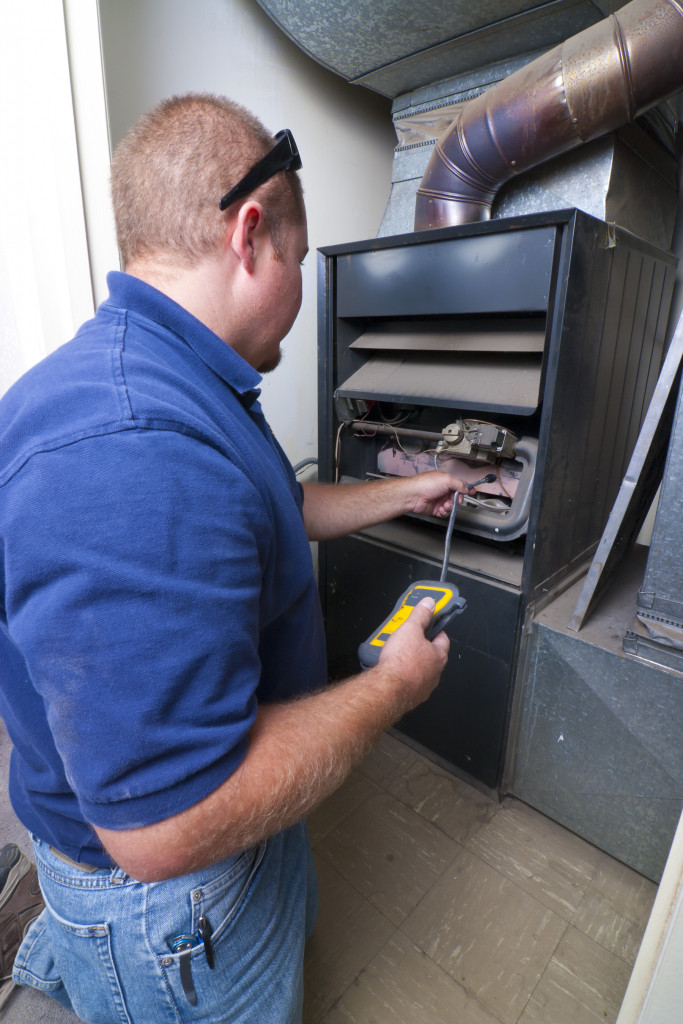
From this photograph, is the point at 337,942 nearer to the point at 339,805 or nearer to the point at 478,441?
the point at 339,805

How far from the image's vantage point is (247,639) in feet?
1.53

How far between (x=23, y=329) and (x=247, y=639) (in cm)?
109

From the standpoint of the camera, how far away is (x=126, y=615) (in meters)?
0.40

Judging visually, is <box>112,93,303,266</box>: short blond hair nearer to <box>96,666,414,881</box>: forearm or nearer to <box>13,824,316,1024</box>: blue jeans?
<box>96,666,414,881</box>: forearm

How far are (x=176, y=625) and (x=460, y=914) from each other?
1.04 metres

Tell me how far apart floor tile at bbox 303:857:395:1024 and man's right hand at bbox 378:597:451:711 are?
0.67 meters

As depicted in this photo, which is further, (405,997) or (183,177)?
(405,997)

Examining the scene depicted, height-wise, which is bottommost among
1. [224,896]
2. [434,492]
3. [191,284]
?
[224,896]

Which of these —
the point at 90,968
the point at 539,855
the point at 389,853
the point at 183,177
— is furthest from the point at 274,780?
the point at 539,855

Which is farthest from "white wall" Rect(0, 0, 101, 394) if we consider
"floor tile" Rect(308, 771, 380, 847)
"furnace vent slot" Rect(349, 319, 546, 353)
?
"floor tile" Rect(308, 771, 380, 847)

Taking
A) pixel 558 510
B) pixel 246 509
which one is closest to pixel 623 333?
pixel 558 510

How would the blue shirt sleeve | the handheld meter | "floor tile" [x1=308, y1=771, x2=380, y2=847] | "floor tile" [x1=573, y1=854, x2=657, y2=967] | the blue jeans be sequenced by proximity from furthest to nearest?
"floor tile" [x1=308, y1=771, x2=380, y2=847]
"floor tile" [x1=573, y1=854, x2=657, y2=967]
the handheld meter
the blue jeans
the blue shirt sleeve

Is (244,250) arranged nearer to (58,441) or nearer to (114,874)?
(58,441)

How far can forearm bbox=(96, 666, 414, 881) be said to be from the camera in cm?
44
